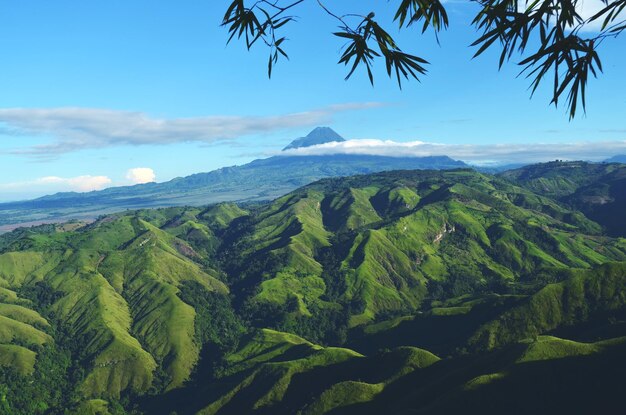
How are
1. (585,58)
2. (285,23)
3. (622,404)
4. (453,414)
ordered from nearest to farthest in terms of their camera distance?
(585,58) → (285,23) → (622,404) → (453,414)

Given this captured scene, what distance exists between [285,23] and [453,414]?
15706 centimetres

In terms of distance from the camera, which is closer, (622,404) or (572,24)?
(572,24)

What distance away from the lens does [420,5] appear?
16.8m

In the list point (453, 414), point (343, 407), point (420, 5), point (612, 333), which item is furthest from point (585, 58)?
point (612, 333)

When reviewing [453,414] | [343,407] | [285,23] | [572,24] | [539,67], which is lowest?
[343,407]

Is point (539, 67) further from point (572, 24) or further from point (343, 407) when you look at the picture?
point (343, 407)

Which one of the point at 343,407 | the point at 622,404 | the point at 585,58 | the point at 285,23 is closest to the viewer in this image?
the point at 585,58

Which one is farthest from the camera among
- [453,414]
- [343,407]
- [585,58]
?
[343,407]

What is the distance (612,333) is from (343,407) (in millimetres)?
112245

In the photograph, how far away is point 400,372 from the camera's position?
19700 cm

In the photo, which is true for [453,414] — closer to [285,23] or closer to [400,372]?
[400,372]

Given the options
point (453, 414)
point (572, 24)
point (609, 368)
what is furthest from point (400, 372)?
point (572, 24)

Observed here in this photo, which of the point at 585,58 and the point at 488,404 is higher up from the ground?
the point at 585,58

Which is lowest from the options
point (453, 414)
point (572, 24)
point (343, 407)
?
point (343, 407)
